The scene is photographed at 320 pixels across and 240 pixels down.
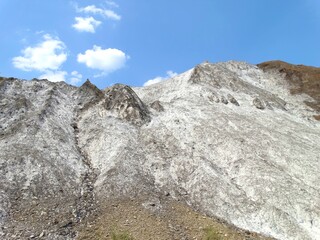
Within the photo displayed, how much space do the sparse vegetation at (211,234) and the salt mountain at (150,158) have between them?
10.0ft

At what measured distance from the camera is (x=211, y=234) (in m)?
26.8

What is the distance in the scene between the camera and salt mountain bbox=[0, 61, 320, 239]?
2992cm

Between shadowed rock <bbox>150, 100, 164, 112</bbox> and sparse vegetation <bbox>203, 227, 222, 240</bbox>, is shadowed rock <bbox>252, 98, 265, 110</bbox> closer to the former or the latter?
shadowed rock <bbox>150, 100, 164, 112</bbox>

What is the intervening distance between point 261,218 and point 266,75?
48.9 meters

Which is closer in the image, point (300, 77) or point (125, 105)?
point (125, 105)

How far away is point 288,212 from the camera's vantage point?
3167 centimetres

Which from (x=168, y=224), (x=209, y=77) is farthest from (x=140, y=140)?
(x=209, y=77)

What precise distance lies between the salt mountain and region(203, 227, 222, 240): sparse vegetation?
306 centimetres

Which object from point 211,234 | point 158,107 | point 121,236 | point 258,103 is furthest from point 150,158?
point 258,103

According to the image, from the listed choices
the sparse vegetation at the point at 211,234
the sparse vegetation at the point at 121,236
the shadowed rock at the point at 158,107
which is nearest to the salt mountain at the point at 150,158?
the shadowed rock at the point at 158,107

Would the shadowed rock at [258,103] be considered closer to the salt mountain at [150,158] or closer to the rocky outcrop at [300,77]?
the salt mountain at [150,158]

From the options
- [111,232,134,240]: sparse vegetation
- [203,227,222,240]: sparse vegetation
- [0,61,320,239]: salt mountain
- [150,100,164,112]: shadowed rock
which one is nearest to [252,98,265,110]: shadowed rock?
[0,61,320,239]: salt mountain

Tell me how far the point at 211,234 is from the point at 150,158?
11733 mm

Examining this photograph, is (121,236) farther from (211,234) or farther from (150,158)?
(150,158)
